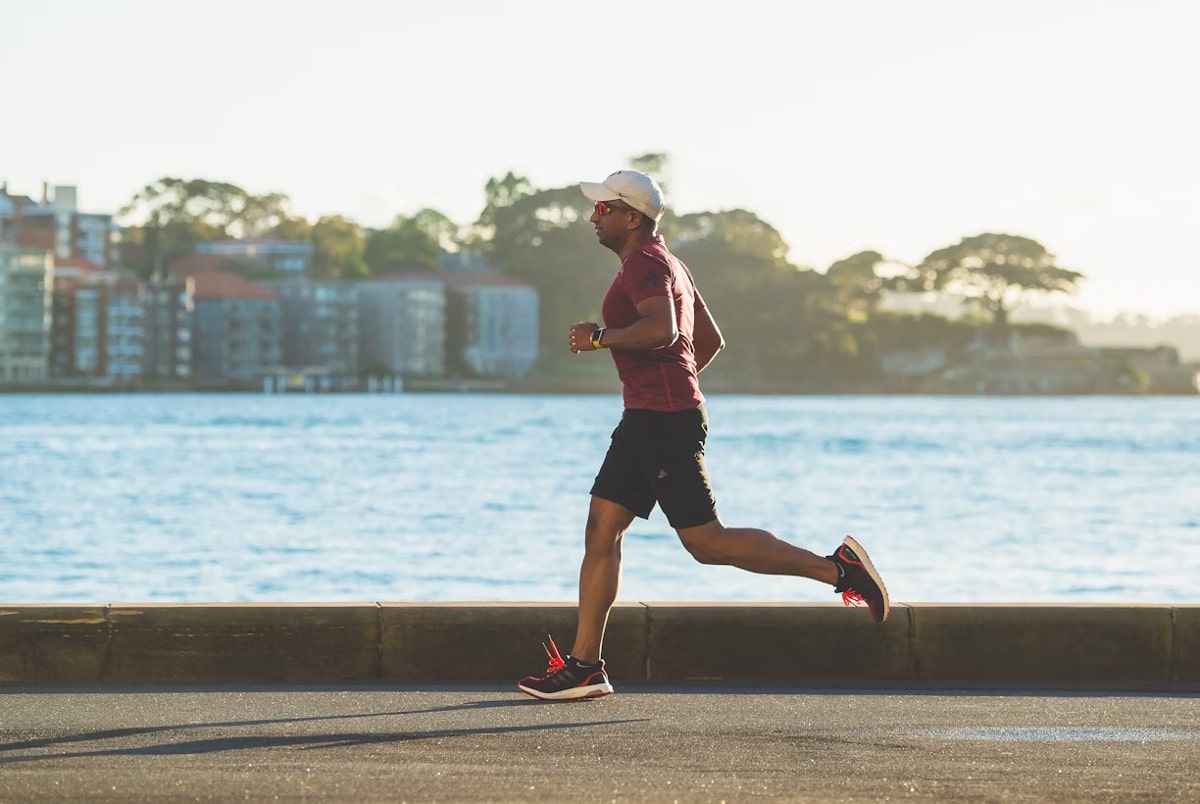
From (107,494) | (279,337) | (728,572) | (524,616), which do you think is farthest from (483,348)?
(524,616)

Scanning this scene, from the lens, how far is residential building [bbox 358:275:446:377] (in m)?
166

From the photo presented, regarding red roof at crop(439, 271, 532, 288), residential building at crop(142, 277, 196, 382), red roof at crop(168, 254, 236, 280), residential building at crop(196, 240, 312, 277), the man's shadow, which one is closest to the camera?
the man's shadow

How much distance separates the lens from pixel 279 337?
166 meters

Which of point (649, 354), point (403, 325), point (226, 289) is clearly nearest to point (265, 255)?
point (226, 289)

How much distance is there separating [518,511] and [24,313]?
115822 mm

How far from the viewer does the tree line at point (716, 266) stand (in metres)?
160

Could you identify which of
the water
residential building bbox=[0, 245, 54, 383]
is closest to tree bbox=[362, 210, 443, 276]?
residential building bbox=[0, 245, 54, 383]

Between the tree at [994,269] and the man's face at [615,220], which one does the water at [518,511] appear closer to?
the man's face at [615,220]

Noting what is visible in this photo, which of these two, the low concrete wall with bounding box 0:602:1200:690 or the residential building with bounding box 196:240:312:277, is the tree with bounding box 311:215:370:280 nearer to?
the residential building with bounding box 196:240:312:277

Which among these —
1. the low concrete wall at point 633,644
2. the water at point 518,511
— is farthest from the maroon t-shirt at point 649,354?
the water at point 518,511

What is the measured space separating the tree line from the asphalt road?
149 m

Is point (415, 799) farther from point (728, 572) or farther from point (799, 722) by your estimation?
point (728, 572)

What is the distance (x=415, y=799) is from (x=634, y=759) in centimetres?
83

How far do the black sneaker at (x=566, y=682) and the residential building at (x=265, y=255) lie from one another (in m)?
168
